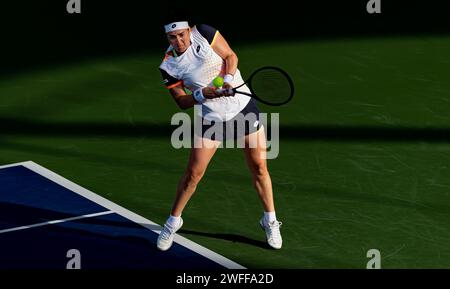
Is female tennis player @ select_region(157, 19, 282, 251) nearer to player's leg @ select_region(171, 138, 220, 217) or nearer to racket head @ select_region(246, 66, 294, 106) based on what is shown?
player's leg @ select_region(171, 138, 220, 217)

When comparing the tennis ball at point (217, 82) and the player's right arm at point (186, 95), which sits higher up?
the tennis ball at point (217, 82)

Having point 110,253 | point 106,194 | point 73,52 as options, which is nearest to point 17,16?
point 73,52

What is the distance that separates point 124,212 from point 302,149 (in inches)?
103

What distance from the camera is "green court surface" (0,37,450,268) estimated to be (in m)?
11.9

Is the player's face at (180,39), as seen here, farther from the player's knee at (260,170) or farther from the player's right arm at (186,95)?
the player's knee at (260,170)

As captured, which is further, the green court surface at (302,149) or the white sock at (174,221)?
the green court surface at (302,149)

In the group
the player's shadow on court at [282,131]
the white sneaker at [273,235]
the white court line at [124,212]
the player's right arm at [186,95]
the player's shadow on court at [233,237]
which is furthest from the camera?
the player's shadow on court at [282,131]

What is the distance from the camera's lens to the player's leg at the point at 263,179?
442 inches

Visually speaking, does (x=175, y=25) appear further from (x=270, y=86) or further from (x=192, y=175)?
Answer: (x=192, y=175)

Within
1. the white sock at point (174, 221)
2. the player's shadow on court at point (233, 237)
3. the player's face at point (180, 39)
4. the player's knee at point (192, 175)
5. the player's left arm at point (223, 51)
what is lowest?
the player's shadow on court at point (233, 237)

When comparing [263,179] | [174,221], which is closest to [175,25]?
[263,179]

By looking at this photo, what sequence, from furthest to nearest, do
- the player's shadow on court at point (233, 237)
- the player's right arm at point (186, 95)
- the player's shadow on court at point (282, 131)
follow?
the player's shadow on court at point (282, 131) < the player's shadow on court at point (233, 237) < the player's right arm at point (186, 95)

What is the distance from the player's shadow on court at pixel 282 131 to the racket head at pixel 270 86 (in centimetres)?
334

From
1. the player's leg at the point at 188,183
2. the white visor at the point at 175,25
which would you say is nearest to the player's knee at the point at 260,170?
the player's leg at the point at 188,183
